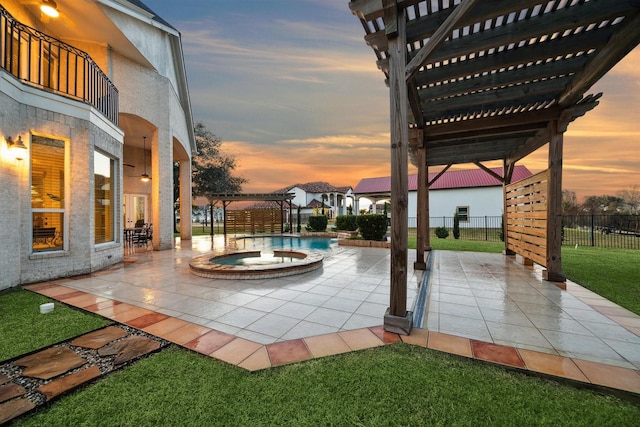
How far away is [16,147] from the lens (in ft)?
14.6

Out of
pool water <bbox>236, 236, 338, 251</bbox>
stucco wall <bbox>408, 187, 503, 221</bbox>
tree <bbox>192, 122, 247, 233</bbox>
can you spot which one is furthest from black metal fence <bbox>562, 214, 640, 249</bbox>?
tree <bbox>192, 122, 247, 233</bbox>

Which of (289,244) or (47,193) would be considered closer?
(47,193)

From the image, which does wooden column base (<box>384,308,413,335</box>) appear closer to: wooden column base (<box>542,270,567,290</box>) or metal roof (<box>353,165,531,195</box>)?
wooden column base (<box>542,270,567,290</box>)

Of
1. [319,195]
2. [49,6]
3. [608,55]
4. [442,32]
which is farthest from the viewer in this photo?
[319,195]

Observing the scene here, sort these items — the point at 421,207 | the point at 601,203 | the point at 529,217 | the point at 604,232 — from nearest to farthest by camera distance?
the point at 529,217, the point at 421,207, the point at 604,232, the point at 601,203

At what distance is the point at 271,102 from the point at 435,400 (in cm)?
1671

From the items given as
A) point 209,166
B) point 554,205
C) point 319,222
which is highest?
point 209,166

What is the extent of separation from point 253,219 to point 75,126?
12.0 m

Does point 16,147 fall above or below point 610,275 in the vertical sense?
above

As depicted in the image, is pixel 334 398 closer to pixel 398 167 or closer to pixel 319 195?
pixel 398 167

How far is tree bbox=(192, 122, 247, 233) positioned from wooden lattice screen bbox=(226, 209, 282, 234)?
4.56 meters

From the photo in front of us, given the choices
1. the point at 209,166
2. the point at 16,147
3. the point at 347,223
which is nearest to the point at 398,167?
the point at 16,147

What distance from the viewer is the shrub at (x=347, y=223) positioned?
582 inches

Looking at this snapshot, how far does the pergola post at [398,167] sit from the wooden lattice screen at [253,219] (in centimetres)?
1474
